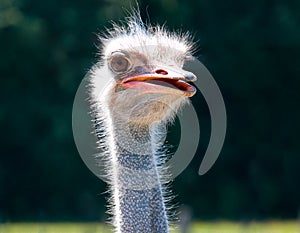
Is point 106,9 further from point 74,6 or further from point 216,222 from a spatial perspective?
point 216,222

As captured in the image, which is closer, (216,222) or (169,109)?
(169,109)

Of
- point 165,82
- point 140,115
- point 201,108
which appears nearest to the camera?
point 165,82

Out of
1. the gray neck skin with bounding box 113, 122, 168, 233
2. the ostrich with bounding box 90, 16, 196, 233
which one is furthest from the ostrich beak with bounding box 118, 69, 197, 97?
the gray neck skin with bounding box 113, 122, 168, 233

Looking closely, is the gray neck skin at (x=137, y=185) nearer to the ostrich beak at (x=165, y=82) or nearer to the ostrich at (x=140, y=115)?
the ostrich at (x=140, y=115)

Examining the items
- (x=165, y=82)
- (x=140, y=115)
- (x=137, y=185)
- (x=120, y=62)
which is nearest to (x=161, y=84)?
(x=165, y=82)

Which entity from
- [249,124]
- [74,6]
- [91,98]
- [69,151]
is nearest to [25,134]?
[69,151]

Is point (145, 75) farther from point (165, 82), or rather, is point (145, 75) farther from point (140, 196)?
point (140, 196)

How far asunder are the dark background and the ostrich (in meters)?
15.7

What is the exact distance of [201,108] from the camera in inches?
800

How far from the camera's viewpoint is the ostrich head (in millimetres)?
4418

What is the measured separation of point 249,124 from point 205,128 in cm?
252

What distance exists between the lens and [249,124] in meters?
23.0

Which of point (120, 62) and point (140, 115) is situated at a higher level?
point (120, 62)

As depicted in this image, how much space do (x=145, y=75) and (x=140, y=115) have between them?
167mm
